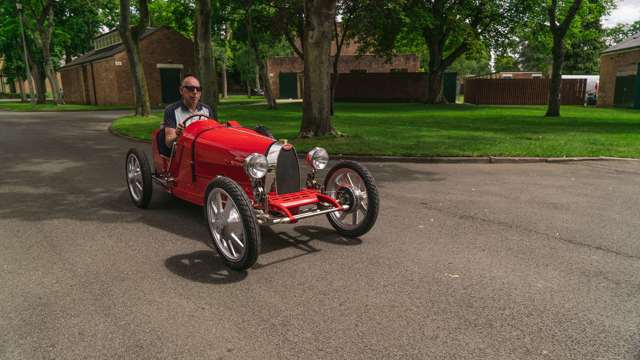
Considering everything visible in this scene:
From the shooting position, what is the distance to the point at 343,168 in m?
5.25

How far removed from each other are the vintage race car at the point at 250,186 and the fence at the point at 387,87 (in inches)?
1370

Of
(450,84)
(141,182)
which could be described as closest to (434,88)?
(450,84)

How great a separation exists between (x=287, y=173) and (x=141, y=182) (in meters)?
2.65

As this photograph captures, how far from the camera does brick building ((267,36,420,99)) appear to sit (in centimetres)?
4566

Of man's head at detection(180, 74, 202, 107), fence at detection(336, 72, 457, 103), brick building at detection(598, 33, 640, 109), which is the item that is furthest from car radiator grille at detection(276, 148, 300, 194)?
fence at detection(336, 72, 457, 103)

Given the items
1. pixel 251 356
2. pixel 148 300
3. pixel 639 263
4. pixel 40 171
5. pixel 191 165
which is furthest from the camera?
pixel 40 171

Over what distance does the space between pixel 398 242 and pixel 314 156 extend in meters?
1.30

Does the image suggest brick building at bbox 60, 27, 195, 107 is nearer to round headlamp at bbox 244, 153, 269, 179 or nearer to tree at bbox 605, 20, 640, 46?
round headlamp at bbox 244, 153, 269, 179

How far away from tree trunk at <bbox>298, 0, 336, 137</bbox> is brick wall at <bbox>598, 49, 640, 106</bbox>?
28.7 meters

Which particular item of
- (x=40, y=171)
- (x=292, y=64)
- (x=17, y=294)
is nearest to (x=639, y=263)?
(x=17, y=294)

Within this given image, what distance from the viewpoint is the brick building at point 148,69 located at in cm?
3541

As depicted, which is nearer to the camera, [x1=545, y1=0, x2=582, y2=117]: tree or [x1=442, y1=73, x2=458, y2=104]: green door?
[x1=545, y1=0, x2=582, y2=117]: tree

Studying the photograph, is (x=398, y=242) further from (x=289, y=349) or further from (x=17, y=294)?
(x=17, y=294)

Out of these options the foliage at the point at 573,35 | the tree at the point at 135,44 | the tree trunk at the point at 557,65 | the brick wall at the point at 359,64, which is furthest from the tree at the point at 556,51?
the brick wall at the point at 359,64
